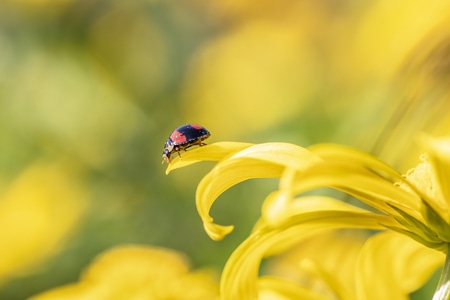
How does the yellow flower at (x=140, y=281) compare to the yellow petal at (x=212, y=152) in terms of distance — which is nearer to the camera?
the yellow petal at (x=212, y=152)

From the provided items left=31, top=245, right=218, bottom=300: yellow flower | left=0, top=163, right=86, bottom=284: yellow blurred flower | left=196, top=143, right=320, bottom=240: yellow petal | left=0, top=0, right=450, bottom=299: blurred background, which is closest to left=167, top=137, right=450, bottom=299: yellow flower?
left=196, top=143, right=320, bottom=240: yellow petal

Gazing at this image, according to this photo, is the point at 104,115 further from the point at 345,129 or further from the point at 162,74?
the point at 345,129

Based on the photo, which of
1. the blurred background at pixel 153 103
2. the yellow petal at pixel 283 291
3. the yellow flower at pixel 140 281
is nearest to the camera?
the yellow petal at pixel 283 291

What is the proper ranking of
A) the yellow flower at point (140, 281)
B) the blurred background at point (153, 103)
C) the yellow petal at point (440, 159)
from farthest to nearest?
the blurred background at point (153, 103)
the yellow flower at point (140, 281)
the yellow petal at point (440, 159)

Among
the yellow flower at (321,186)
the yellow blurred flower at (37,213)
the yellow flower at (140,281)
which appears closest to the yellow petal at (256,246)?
the yellow flower at (321,186)

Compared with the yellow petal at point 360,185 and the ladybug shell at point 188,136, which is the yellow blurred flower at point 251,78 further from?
the yellow petal at point 360,185

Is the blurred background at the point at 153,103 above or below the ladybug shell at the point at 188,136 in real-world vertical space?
above

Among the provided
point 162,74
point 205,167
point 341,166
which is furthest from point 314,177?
point 162,74

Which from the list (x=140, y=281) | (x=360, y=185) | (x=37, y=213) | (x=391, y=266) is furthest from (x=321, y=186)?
(x=37, y=213)
